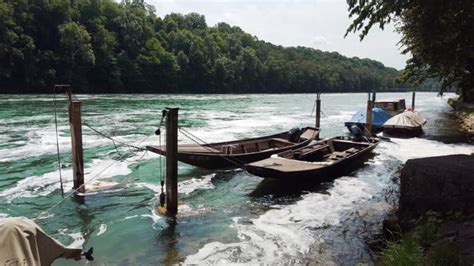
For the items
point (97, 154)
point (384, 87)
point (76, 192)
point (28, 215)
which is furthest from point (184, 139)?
point (384, 87)

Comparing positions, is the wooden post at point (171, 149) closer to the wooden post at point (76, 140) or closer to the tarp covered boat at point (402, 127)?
the wooden post at point (76, 140)

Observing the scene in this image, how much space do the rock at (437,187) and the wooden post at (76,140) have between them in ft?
28.5

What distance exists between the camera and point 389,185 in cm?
1438

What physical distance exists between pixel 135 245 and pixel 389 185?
31.6 feet

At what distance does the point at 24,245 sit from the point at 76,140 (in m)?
7.59

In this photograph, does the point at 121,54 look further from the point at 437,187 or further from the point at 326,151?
the point at 437,187

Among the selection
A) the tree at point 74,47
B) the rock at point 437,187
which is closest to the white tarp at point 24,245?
the rock at point 437,187

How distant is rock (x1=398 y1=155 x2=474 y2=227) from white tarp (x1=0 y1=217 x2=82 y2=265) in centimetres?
672

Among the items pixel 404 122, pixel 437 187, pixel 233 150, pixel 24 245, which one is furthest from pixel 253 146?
pixel 404 122

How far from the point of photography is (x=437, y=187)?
25.5ft

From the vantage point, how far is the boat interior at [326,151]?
15469mm

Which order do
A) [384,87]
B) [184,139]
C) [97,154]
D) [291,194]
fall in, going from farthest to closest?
[384,87] < [184,139] < [97,154] < [291,194]

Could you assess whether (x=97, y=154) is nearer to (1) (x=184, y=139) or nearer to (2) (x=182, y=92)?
(1) (x=184, y=139)

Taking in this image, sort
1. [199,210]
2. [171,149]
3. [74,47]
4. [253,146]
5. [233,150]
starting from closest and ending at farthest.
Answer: [171,149] < [199,210] < [233,150] < [253,146] < [74,47]
